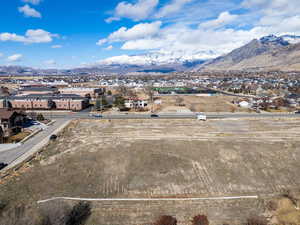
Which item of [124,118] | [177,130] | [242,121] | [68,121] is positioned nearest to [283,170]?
[177,130]

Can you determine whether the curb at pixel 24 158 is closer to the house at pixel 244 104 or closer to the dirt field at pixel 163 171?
the dirt field at pixel 163 171

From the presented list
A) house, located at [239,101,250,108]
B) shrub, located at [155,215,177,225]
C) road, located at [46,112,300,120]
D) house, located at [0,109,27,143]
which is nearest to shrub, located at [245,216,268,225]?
shrub, located at [155,215,177,225]

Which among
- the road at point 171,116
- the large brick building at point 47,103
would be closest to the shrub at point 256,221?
the road at point 171,116

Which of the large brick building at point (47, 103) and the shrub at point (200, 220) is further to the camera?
the large brick building at point (47, 103)

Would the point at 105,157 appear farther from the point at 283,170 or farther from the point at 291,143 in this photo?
the point at 291,143

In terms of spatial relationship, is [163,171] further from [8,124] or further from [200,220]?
[8,124]
